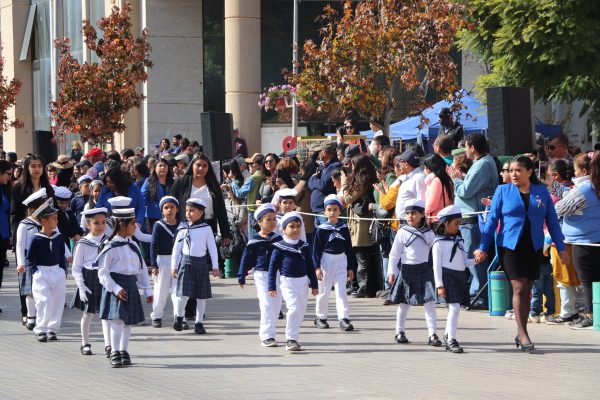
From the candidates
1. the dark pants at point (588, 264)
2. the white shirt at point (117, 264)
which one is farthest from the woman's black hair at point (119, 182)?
the dark pants at point (588, 264)

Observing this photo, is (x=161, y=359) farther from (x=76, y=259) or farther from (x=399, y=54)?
(x=399, y=54)

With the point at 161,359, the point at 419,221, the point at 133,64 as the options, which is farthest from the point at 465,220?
the point at 133,64

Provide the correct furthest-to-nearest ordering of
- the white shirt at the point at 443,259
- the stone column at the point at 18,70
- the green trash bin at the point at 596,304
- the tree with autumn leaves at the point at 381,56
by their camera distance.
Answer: the stone column at the point at 18,70 < the tree with autumn leaves at the point at 381,56 < the green trash bin at the point at 596,304 < the white shirt at the point at 443,259

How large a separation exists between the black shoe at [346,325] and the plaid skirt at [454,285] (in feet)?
5.68

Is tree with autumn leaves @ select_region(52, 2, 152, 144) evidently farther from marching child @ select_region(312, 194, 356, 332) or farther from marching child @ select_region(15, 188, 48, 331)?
marching child @ select_region(312, 194, 356, 332)

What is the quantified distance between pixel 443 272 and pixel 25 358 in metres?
4.16

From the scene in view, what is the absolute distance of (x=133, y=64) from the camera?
33.3 metres

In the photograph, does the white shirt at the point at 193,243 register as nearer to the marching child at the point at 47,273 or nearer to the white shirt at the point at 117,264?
the marching child at the point at 47,273

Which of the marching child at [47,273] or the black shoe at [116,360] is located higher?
the marching child at [47,273]

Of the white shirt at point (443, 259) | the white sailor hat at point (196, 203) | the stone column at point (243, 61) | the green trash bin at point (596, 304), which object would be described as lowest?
the green trash bin at point (596, 304)

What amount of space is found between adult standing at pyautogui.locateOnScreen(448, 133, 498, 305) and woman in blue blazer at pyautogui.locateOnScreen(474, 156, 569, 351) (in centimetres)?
230

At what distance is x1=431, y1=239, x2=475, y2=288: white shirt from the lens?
1244 centimetres

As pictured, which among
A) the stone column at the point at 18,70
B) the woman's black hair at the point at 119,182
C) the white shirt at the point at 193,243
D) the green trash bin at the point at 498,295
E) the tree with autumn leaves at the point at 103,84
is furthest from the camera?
the stone column at the point at 18,70

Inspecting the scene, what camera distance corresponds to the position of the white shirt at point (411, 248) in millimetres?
12906
